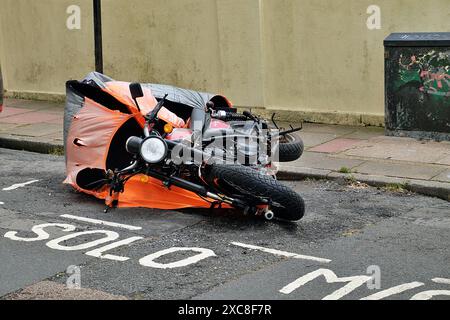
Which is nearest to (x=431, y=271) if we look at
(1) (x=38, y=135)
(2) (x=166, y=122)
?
(2) (x=166, y=122)

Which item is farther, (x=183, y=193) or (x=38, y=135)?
(x=38, y=135)

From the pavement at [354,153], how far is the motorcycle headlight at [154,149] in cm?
259

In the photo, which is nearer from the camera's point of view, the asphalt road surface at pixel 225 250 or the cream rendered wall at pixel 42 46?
the asphalt road surface at pixel 225 250

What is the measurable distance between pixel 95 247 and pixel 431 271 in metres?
2.78

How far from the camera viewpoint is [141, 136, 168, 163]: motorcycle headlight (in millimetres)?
7715

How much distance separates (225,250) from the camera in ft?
23.0

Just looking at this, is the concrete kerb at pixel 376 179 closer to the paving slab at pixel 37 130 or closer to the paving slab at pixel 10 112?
the paving slab at pixel 37 130

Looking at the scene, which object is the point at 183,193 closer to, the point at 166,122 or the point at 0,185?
the point at 166,122

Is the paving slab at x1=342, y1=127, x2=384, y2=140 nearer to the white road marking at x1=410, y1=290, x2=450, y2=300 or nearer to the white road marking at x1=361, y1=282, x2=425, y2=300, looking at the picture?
the white road marking at x1=361, y1=282, x2=425, y2=300

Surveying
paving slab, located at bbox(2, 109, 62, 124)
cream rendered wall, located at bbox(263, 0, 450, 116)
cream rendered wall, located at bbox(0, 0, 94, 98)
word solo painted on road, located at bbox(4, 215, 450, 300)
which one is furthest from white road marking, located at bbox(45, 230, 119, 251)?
→ cream rendered wall, located at bbox(0, 0, 94, 98)

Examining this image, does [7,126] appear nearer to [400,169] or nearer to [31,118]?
[31,118]

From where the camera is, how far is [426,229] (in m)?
7.66

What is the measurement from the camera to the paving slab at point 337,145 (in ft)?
35.8

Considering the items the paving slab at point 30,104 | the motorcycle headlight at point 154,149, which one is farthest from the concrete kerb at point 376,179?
the paving slab at point 30,104
